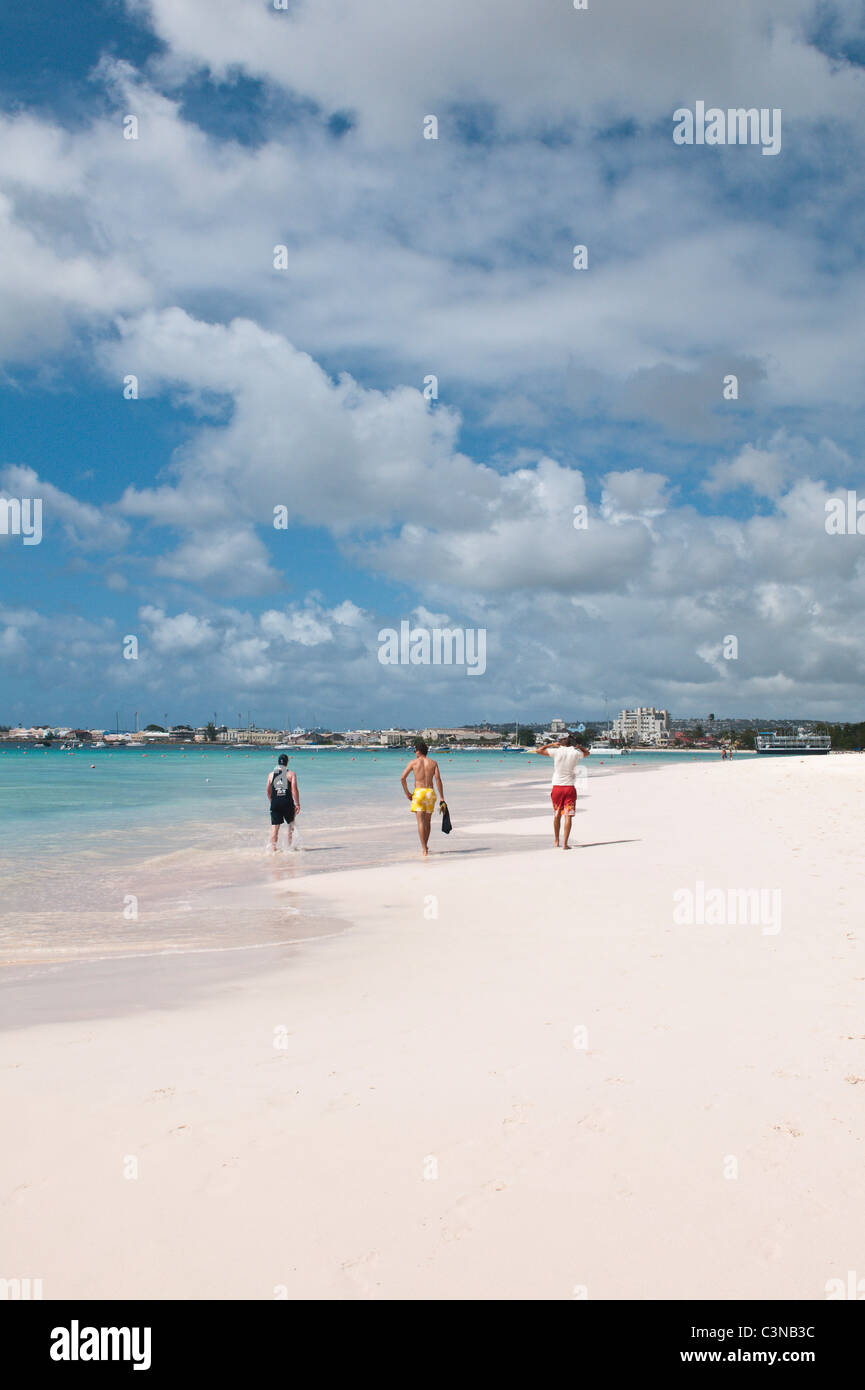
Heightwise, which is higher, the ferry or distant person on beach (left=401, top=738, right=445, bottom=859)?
distant person on beach (left=401, top=738, right=445, bottom=859)

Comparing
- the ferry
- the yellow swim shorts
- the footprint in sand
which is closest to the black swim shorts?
the yellow swim shorts

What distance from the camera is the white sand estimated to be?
317cm

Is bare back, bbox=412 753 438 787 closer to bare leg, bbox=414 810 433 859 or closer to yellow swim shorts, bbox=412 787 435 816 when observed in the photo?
yellow swim shorts, bbox=412 787 435 816

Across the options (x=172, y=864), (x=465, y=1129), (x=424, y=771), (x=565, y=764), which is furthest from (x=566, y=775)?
(x=465, y=1129)

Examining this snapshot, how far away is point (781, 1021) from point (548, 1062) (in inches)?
68.4

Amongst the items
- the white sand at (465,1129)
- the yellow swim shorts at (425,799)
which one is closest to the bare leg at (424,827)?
the yellow swim shorts at (425,799)

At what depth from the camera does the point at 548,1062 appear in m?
4.98

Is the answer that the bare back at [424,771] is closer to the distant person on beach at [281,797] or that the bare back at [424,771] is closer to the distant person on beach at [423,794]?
the distant person on beach at [423,794]

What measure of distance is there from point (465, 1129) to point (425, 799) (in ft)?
37.6

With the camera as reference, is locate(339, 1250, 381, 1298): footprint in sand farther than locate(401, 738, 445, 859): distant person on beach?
No

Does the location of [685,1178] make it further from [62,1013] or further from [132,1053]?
[62,1013]

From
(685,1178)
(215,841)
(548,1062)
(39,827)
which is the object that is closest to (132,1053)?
(548,1062)

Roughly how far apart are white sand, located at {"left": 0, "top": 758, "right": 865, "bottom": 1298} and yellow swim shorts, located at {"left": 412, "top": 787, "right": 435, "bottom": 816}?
7.44 m

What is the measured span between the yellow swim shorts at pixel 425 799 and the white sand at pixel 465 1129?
744 centimetres
